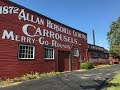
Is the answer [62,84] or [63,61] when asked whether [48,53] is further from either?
[62,84]

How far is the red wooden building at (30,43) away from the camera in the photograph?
16.3 metres

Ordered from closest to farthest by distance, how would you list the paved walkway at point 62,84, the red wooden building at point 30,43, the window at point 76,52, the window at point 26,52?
the paved walkway at point 62,84 < the red wooden building at point 30,43 < the window at point 26,52 < the window at point 76,52

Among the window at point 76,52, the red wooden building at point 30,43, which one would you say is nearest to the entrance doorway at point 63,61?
the red wooden building at point 30,43

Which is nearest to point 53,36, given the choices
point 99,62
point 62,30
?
point 62,30

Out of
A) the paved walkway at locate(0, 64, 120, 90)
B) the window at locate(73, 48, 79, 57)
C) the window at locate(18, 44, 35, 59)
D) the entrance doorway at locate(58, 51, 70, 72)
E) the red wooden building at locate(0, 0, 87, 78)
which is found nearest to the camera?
the paved walkway at locate(0, 64, 120, 90)

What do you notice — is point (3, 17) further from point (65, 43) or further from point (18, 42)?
point (65, 43)

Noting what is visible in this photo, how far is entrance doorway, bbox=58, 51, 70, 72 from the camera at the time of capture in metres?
24.6

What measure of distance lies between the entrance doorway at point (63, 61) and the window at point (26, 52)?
5.78m

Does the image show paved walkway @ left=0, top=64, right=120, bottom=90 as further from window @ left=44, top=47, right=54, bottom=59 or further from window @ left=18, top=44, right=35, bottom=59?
window @ left=44, top=47, right=54, bottom=59

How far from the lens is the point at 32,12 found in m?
19.6

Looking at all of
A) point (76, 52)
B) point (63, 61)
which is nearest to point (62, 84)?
point (63, 61)

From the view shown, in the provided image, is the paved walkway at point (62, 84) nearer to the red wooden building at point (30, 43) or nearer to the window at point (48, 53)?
the red wooden building at point (30, 43)

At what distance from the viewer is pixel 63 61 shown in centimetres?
2559

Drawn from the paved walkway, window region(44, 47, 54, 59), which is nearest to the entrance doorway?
window region(44, 47, 54, 59)
